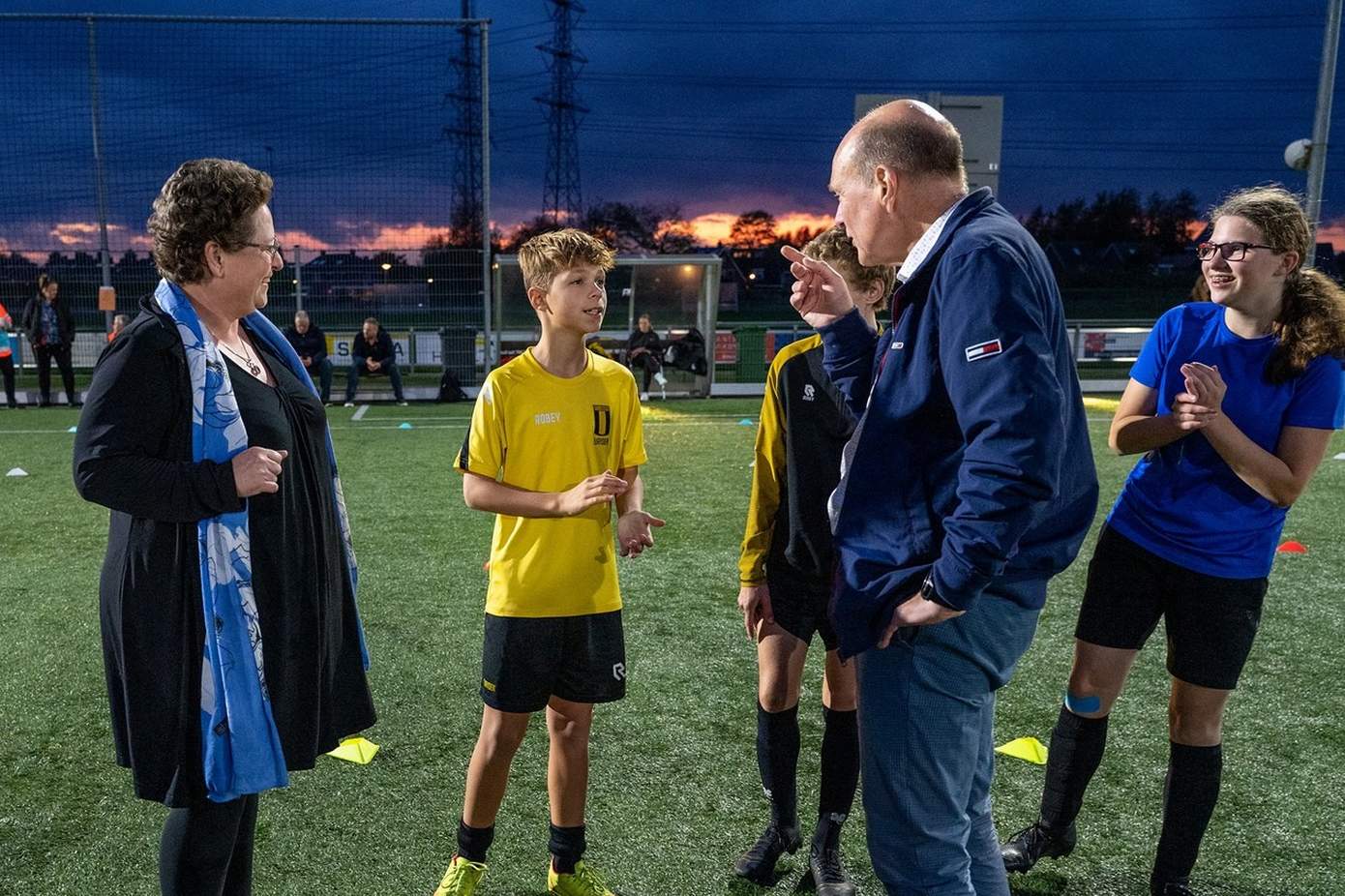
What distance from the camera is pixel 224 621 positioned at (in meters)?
2.00

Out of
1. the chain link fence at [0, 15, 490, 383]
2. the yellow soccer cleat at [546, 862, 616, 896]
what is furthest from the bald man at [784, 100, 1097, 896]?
the chain link fence at [0, 15, 490, 383]

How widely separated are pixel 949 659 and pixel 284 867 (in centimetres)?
204

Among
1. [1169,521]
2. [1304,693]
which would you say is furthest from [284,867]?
[1304,693]

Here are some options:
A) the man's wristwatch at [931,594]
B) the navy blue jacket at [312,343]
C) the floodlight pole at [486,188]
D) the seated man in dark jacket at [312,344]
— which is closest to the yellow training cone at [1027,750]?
the man's wristwatch at [931,594]

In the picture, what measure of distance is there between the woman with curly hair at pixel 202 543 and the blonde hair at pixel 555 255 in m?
0.69

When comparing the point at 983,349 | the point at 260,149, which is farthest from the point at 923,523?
the point at 260,149

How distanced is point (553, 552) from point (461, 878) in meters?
0.91

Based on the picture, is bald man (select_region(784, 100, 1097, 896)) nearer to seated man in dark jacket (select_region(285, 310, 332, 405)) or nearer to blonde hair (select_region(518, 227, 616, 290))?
blonde hair (select_region(518, 227, 616, 290))

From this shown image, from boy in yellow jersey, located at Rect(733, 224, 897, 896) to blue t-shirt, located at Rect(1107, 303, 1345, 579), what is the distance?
85 cm

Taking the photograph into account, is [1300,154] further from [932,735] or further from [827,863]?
[932,735]

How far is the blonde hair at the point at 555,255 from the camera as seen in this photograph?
260cm

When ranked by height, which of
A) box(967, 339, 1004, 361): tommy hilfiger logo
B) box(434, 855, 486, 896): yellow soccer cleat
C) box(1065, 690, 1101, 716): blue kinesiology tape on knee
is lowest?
box(434, 855, 486, 896): yellow soccer cleat

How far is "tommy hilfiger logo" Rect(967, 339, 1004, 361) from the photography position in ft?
5.38

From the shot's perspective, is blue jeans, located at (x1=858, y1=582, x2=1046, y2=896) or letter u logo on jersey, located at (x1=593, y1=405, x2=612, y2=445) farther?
letter u logo on jersey, located at (x1=593, y1=405, x2=612, y2=445)
